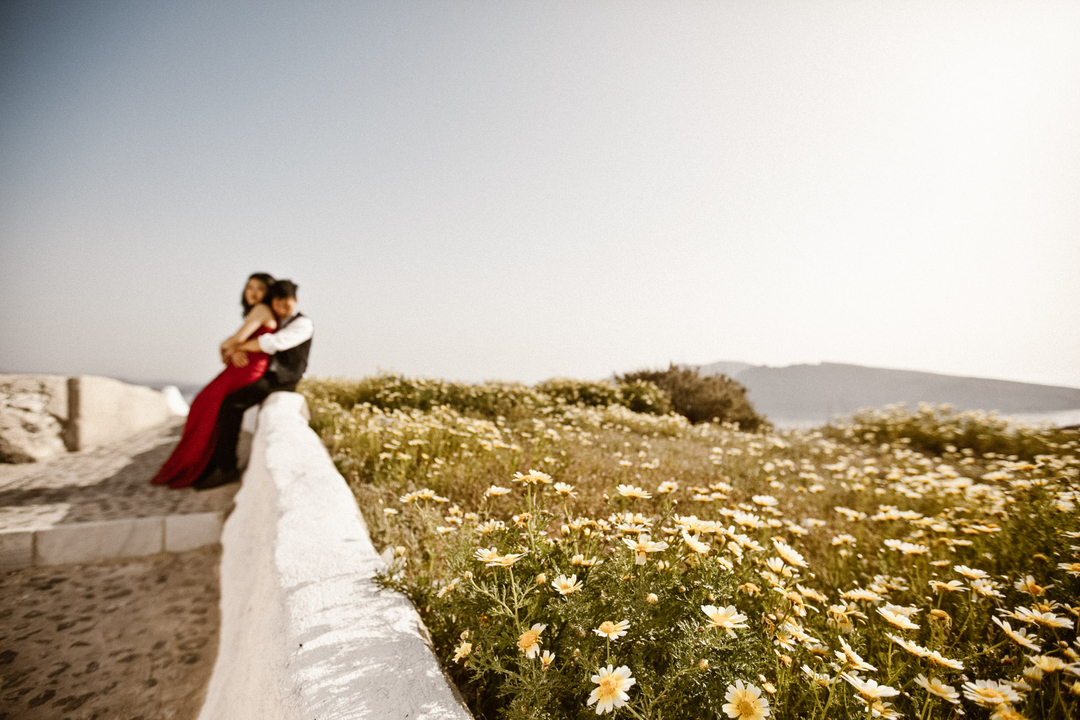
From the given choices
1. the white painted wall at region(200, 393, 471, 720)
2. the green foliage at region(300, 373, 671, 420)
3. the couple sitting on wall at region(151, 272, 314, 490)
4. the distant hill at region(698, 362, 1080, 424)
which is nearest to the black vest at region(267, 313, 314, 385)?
the couple sitting on wall at region(151, 272, 314, 490)

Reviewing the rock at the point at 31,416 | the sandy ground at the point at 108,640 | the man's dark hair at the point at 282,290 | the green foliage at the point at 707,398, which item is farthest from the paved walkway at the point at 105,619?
the green foliage at the point at 707,398

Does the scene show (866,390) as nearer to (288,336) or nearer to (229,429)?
(288,336)

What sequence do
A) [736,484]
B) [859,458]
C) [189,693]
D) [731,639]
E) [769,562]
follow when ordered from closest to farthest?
[731,639]
[769,562]
[189,693]
[736,484]
[859,458]

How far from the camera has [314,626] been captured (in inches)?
51.1

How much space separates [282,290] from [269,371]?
0.84m

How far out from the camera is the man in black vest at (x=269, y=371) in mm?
3871

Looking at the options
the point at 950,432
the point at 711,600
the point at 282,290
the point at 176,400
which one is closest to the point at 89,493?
the point at 282,290

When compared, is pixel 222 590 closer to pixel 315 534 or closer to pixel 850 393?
pixel 315 534

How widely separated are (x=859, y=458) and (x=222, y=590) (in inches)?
291

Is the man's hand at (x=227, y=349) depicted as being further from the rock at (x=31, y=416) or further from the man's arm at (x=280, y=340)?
the rock at (x=31, y=416)

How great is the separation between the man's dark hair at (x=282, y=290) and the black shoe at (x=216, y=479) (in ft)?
5.74

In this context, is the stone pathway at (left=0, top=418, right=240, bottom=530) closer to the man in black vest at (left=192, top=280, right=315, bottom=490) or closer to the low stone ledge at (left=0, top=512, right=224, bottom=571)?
the low stone ledge at (left=0, top=512, right=224, bottom=571)

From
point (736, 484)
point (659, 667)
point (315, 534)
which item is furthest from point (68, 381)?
point (736, 484)

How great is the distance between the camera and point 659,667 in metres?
1.27
